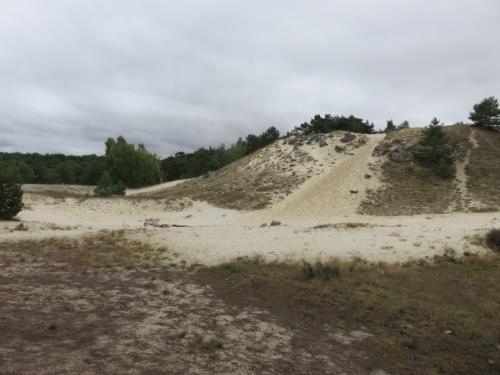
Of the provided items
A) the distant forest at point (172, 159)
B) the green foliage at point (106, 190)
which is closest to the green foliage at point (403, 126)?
the distant forest at point (172, 159)

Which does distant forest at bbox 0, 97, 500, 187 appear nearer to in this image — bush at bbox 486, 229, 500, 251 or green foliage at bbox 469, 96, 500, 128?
green foliage at bbox 469, 96, 500, 128

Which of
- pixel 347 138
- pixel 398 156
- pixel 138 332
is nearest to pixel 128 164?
pixel 347 138

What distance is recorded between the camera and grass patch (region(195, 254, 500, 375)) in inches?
214

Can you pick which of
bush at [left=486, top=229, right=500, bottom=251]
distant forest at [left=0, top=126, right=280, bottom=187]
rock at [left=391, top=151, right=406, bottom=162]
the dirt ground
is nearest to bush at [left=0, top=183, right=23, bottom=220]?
the dirt ground

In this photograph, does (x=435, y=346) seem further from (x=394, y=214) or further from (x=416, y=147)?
(x=416, y=147)

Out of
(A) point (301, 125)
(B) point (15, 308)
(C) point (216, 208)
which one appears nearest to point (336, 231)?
(B) point (15, 308)

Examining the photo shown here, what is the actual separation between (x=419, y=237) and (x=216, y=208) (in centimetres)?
1725

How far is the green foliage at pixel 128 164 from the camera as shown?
54.8m

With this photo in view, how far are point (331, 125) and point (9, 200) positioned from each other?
39804mm

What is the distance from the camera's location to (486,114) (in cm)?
3881

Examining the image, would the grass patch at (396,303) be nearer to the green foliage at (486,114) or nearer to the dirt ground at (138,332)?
the dirt ground at (138,332)

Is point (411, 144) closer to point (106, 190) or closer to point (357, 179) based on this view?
point (357, 179)

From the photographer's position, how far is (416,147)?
3556cm

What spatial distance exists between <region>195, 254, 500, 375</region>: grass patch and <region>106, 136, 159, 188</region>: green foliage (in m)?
48.3
